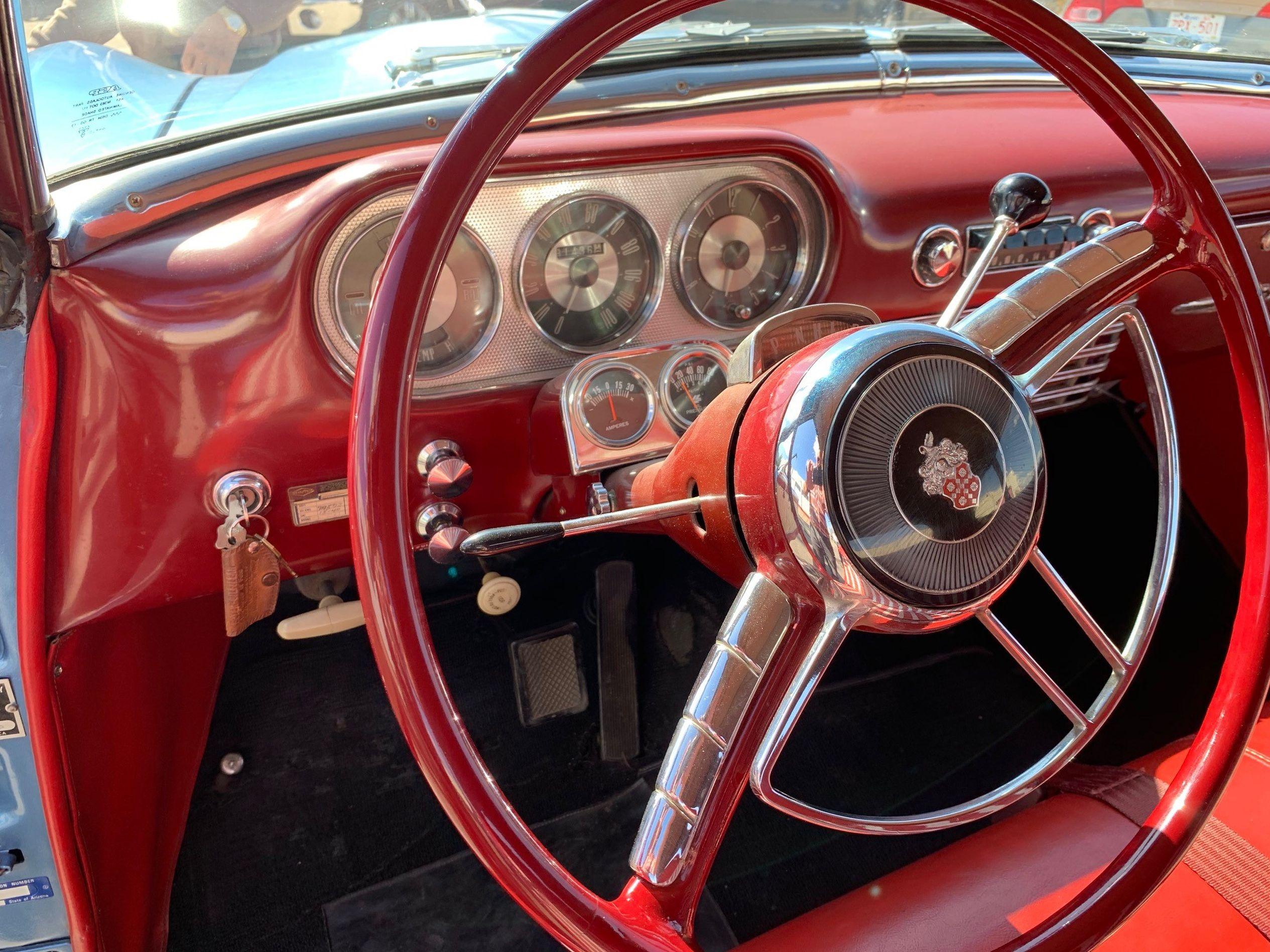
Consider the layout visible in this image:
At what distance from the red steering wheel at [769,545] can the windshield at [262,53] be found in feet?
2.45

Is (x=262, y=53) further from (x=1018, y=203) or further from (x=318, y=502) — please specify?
(x=1018, y=203)

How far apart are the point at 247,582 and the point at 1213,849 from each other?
132 cm

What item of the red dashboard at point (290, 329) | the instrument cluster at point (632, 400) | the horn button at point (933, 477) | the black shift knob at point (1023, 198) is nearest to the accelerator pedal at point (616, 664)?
the red dashboard at point (290, 329)

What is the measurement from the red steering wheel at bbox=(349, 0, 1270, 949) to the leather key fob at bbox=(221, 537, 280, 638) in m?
0.63

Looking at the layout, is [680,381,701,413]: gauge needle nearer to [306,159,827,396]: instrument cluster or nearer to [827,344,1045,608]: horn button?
[306,159,827,396]: instrument cluster

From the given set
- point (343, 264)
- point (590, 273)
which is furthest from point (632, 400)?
point (343, 264)

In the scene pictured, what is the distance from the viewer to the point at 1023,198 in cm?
109

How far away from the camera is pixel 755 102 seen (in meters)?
1.69

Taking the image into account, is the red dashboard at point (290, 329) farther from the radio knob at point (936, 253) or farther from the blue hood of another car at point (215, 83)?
the blue hood of another car at point (215, 83)

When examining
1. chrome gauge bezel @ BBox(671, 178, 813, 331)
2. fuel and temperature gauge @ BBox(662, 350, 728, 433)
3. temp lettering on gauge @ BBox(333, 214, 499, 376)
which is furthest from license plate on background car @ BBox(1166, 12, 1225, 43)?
temp lettering on gauge @ BBox(333, 214, 499, 376)

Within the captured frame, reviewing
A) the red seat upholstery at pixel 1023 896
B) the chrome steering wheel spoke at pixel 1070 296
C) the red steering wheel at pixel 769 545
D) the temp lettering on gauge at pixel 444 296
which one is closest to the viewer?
the red steering wheel at pixel 769 545

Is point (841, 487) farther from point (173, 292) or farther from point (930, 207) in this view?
point (930, 207)

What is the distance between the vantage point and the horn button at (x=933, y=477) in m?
0.75

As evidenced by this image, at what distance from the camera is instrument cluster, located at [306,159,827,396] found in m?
1.30
